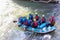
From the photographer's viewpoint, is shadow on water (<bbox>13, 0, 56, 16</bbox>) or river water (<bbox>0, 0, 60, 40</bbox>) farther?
shadow on water (<bbox>13, 0, 56, 16</bbox>)

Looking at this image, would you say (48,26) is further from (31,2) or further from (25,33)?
(31,2)

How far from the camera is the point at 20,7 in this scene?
50.1ft

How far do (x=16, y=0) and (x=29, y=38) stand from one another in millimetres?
6673

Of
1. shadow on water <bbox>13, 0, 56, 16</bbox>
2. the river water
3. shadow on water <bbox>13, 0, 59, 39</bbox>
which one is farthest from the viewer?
shadow on water <bbox>13, 0, 56, 16</bbox>

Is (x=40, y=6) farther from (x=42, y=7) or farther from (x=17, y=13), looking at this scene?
(x=17, y=13)

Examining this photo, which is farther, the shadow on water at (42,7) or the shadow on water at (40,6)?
the shadow on water at (40,6)

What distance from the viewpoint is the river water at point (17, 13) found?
11.4m

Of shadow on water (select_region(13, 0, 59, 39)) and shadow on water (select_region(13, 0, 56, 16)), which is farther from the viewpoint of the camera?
shadow on water (select_region(13, 0, 56, 16))

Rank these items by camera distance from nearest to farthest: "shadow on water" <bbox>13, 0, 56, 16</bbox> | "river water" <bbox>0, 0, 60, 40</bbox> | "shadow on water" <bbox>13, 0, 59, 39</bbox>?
"river water" <bbox>0, 0, 60, 40</bbox>
"shadow on water" <bbox>13, 0, 59, 39</bbox>
"shadow on water" <bbox>13, 0, 56, 16</bbox>

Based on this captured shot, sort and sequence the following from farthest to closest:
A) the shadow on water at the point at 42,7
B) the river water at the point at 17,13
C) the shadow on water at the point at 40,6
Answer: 1. the shadow on water at the point at 40,6
2. the shadow on water at the point at 42,7
3. the river water at the point at 17,13

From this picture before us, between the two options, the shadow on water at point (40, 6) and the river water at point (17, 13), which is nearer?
the river water at point (17, 13)

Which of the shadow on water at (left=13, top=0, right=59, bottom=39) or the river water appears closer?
the river water

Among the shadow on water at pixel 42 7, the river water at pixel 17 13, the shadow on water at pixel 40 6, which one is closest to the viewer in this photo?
the river water at pixel 17 13

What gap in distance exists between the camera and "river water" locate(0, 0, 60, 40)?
11438 mm
